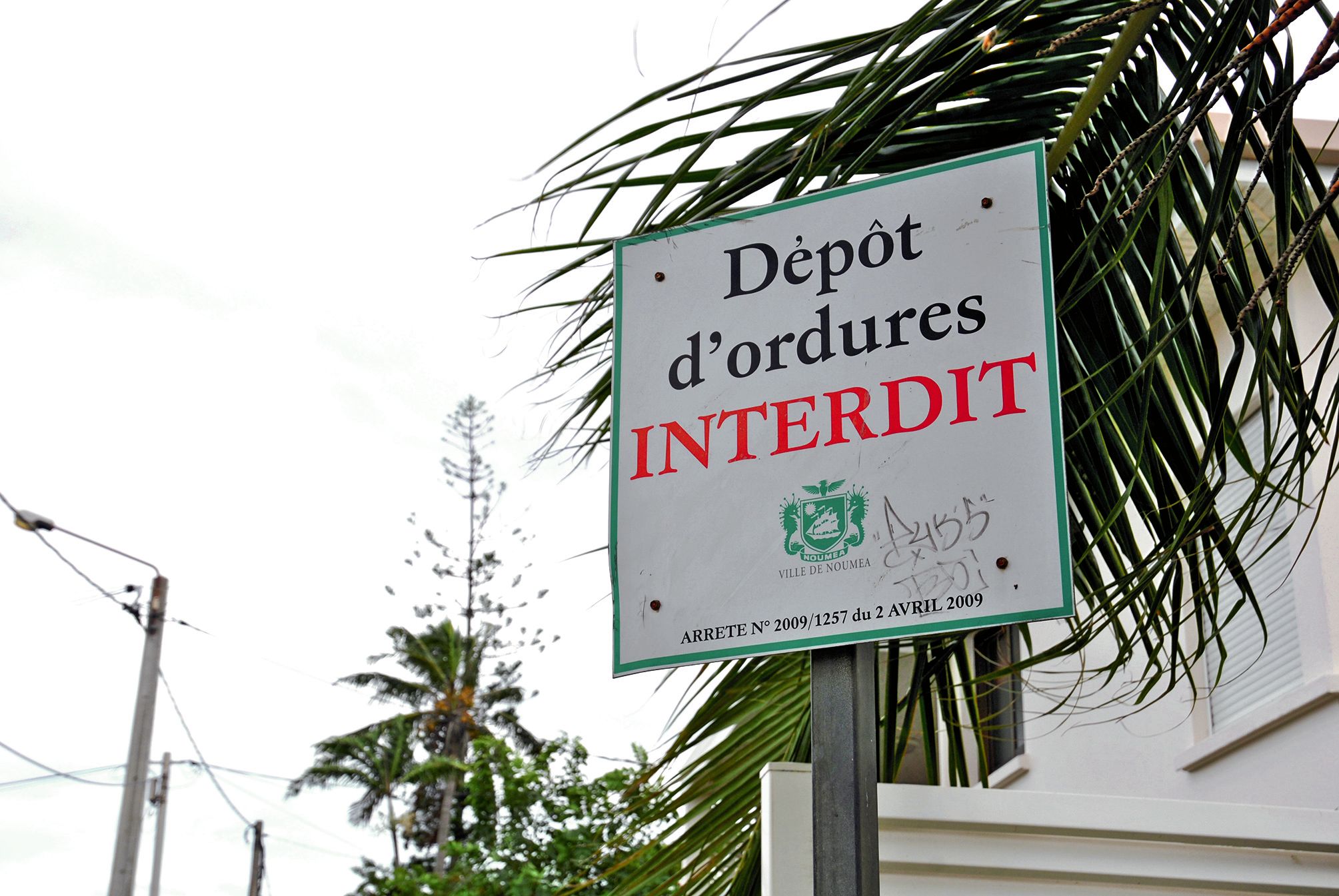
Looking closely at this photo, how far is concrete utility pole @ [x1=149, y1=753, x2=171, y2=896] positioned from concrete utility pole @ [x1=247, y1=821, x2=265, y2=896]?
83.1 inches

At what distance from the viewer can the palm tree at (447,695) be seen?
100 ft

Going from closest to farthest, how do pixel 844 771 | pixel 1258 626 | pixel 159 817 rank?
pixel 844 771, pixel 1258 626, pixel 159 817

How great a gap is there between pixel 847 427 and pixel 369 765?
1305 inches

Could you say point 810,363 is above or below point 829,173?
below

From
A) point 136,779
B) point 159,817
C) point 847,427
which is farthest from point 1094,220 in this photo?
point 159,817

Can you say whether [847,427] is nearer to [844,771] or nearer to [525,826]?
[844,771]

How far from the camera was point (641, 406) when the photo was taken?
2639 millimetres

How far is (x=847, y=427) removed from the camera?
2.40 metres

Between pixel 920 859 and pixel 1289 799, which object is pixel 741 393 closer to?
pixel 920 859

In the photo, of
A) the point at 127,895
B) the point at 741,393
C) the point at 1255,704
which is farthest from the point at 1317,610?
the point at 127,895

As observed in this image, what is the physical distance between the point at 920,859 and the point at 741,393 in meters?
1.37

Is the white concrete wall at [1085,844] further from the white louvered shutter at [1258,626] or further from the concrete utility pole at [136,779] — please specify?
the concrete utility pole at [136,779]

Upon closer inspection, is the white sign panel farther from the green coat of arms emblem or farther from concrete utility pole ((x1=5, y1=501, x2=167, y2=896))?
concrete utility pole ((x1=5, y1=501, x2=167, y2=896))

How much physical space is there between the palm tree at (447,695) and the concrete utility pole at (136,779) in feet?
46.7
